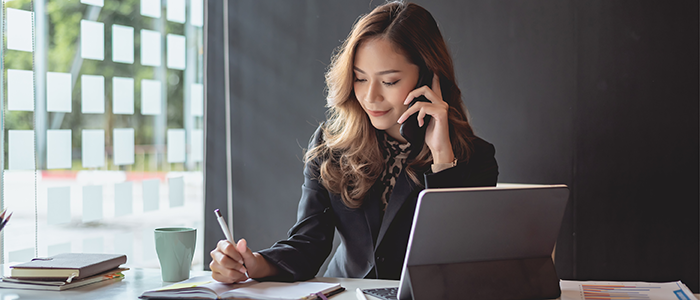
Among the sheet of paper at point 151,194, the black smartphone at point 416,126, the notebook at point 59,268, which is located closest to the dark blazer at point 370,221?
the black smartphone at point 416,126

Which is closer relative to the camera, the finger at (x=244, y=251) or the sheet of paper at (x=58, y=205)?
the finger at (x=244, y=251)

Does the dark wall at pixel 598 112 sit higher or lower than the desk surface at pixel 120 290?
higher

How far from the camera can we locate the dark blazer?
4.82 feet

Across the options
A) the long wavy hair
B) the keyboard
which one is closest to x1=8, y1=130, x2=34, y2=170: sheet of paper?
the long wavy hair

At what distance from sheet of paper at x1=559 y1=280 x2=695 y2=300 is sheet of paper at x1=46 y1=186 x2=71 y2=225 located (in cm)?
210

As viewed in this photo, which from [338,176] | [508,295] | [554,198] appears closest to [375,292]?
[508,295]

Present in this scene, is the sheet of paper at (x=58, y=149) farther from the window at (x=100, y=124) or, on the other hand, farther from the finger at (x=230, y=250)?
the finger at (x=230, y=250)

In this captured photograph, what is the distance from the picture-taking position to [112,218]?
2.54 m

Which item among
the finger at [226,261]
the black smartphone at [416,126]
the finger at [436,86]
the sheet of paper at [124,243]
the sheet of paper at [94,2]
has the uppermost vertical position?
the sheet of paper at [94,2]

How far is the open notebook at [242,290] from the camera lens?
3.29 ft

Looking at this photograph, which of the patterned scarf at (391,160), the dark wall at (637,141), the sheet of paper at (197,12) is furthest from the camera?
the sheet of paper at (197,12)

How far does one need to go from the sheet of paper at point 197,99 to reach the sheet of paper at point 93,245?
3.10 ft

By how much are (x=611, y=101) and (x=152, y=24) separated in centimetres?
235

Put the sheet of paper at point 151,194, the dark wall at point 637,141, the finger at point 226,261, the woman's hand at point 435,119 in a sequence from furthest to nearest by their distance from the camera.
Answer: the sheet of paper at point 151,194, the dark wall at point 637,141, the woman's hand at point 435,119, the finger at point 226,261
